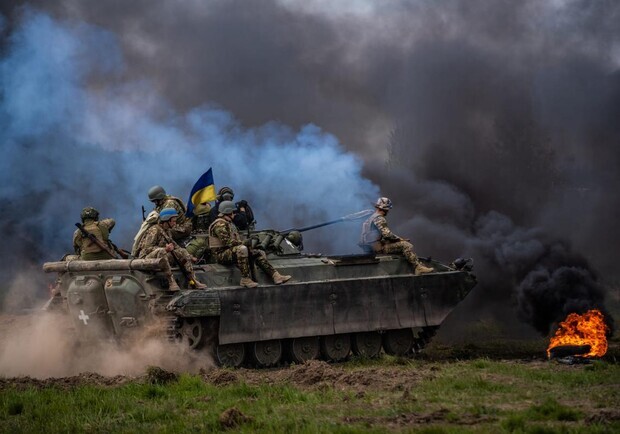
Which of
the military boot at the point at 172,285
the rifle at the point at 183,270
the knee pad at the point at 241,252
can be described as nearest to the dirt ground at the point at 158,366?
the military boot at the point at 172,285

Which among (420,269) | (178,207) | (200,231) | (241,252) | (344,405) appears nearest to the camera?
(344,405)

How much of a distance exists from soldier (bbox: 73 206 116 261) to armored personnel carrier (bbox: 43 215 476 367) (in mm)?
592

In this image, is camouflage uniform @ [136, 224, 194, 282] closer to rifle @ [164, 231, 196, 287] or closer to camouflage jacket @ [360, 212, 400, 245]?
rifle @ [164, 231, 196, 287]

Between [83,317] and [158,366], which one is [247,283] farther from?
[83,317]

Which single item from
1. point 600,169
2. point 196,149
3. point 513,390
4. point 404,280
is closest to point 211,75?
point 196,149

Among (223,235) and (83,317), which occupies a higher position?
(223,235)

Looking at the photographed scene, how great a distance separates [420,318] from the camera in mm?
21609

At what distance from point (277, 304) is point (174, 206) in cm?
257

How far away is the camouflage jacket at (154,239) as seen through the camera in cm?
1916

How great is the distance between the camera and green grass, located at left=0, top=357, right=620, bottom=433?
488 inches

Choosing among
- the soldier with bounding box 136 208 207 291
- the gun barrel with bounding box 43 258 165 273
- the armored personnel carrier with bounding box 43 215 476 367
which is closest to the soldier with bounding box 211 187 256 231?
the armored personnel carrier with bounding box 43 215 476 367

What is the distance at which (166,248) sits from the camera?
18.9 m

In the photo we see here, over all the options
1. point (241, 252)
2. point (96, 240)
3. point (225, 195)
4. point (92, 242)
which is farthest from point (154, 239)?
point (225, 195)

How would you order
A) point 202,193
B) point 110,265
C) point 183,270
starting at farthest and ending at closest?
point 202,193, point 110,265, point 183,270
